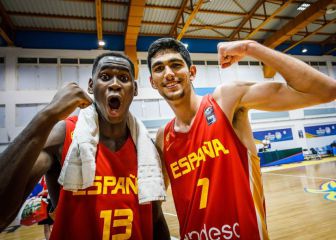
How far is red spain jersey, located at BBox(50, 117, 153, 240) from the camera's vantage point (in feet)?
4.19

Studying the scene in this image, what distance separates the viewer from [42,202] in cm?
398

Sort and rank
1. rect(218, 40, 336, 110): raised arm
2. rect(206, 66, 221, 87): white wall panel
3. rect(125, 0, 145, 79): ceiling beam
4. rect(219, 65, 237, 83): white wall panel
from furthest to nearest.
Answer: rect(219, 65, 237, 83): white wall panel → rect(206, 66, 221, 87): white wall panel → rect(125, 0, 145, 79): ceiling beam → rect(218, 40, 336, 110): raised arm

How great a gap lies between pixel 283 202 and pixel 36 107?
1064 centimetres

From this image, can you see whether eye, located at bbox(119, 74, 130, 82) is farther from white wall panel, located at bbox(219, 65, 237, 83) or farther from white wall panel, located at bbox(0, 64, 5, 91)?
white wall panel, located at bbox(219, 65, 237, 83)

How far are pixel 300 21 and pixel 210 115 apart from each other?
1248cm

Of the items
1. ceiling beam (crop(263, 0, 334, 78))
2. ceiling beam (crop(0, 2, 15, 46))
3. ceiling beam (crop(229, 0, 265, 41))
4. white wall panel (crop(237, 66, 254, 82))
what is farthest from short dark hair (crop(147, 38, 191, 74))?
white wall panel (crop(237, 66, 254, 82))

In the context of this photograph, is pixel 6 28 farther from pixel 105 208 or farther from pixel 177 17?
pixel 105 208

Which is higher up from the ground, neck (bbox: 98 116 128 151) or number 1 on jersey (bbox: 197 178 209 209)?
neck (bbox: 98 116 128 151)

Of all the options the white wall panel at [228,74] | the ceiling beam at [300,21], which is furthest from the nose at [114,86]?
the white wall panel at [228,74]

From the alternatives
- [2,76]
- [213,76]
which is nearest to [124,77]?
[2,76]

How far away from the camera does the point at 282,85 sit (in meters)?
1.44

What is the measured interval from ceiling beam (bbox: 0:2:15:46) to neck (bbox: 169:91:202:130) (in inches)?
420

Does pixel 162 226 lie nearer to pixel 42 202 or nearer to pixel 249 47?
pixel 249 47

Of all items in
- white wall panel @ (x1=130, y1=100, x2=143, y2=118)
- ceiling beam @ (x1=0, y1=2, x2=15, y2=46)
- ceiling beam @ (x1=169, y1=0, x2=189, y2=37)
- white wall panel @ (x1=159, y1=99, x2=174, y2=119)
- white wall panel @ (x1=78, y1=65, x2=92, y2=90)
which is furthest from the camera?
white wall panel @ (x1=159, y1=99, x2=174, y2=119)
